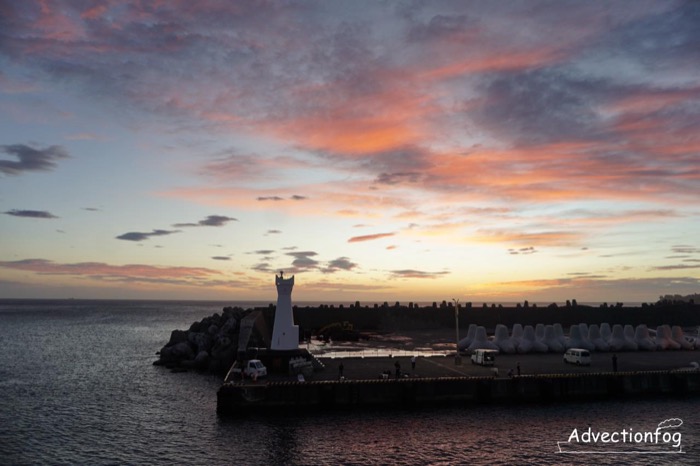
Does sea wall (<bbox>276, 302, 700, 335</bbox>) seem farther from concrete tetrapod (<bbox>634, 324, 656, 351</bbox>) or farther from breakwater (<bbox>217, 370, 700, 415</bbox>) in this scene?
breakwater (<bbox>217, 370, 700, 415</bbox>)

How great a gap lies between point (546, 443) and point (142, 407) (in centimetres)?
3641

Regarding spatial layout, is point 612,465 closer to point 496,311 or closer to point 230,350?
point 230,350

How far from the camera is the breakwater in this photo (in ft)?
154

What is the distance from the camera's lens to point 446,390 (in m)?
50.2

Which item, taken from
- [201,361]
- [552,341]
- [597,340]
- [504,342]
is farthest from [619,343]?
[201,361]

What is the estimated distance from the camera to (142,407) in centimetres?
5319

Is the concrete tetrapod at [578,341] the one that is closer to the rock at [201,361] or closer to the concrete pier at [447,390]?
the concrete pier at [447,390]

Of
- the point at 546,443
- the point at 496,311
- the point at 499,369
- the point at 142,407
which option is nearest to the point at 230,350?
the point at 142,407

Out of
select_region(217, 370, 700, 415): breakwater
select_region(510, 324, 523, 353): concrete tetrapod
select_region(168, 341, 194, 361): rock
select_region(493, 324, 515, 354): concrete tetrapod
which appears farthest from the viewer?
select_region(168, 341, 194, 361): rock

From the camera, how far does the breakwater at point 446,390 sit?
46.8 m

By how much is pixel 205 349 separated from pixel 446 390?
4138 cm

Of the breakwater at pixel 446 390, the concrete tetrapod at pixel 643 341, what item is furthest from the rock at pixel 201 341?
the concrete tetrapod at pixel 643 341

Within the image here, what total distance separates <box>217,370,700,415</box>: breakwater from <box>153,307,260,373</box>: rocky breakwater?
81.0 ft

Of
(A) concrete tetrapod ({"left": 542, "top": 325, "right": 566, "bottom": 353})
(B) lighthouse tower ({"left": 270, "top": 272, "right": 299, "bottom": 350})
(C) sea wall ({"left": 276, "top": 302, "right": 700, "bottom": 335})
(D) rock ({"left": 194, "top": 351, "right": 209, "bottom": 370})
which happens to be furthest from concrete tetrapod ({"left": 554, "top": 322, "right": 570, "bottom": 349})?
(C) sea wall ({"left": 276, "top": 302, "right": 700, "bottom": 335})
